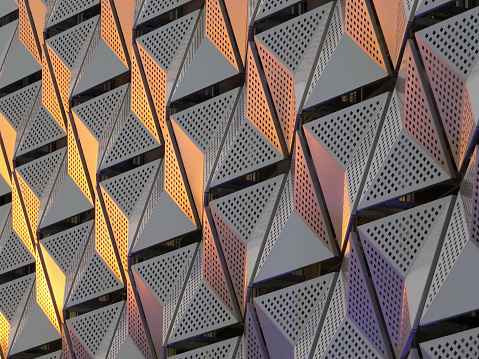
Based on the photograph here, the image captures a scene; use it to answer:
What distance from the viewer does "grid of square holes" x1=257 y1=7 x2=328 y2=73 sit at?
56.3 ft

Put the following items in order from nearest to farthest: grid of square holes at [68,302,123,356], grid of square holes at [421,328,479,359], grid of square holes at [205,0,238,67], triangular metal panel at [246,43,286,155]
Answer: grid of square holes at [421,328,479,359]
triangular metal panel at [246,43,286,155]
grid of square holes at [205,0,238,67]
grid of square holes at [68,302,123,356]

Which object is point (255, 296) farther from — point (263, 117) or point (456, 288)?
point (456, 288)

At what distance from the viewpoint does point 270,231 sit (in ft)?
56.7

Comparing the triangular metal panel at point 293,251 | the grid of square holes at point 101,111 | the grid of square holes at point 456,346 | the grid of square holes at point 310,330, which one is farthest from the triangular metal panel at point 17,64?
the grid of square holes at point 456,346

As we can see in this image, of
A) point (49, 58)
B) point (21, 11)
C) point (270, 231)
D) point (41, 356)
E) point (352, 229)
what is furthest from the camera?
point (21, 11)

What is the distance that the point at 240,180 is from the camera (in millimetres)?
18312

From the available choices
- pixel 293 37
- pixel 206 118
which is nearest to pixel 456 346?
pixel 293 37

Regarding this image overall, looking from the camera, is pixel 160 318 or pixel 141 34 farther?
pixel 141 34

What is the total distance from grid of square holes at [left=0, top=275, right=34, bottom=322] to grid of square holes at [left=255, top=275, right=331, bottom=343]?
9233mm

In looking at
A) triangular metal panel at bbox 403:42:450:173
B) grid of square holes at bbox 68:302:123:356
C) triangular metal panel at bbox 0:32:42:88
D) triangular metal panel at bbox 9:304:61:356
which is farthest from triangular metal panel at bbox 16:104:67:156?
triangular metal panel at bbox 403:42:450:173

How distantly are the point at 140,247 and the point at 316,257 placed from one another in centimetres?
497

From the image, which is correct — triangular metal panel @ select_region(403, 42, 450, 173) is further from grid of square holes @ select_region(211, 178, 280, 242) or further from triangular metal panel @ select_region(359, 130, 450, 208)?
grid of square holes @ select_region(211, 178, 280, 242)

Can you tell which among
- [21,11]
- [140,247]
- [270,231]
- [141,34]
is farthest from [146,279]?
[21,11]

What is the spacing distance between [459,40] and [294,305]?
16.9ft
